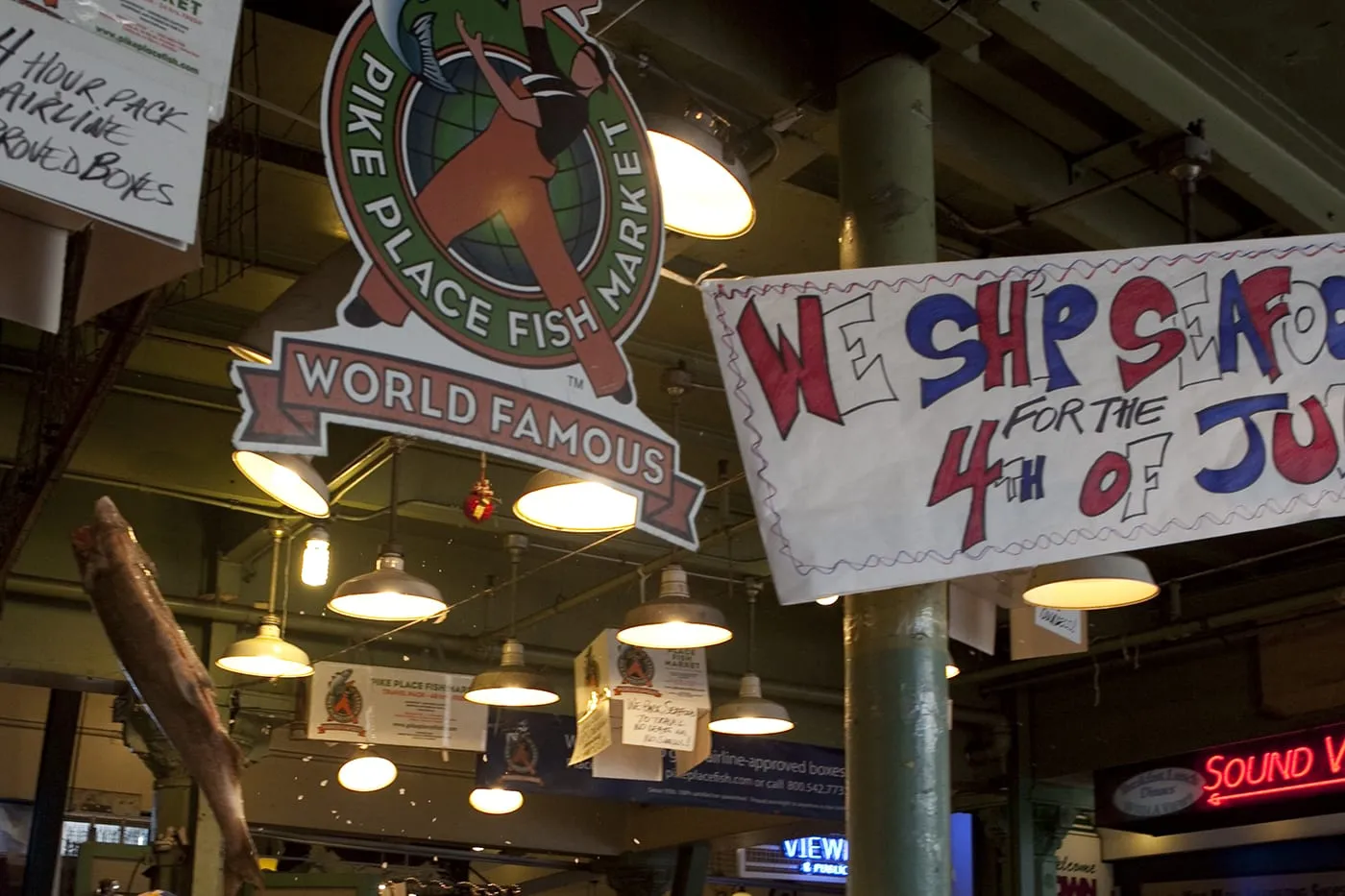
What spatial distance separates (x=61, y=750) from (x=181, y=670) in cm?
1033

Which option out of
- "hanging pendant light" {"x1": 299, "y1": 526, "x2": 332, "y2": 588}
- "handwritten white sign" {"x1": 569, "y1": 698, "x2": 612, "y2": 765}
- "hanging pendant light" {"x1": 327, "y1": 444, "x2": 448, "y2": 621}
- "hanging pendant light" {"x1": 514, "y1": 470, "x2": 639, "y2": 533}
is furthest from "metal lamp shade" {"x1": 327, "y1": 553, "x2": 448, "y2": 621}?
"handwritten white sign" {"x1": 569, "y1": 698, "x2": 612, "y2": 765}

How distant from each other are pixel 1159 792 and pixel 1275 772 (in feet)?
3.37

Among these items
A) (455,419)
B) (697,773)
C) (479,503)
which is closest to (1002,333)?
(455,419)

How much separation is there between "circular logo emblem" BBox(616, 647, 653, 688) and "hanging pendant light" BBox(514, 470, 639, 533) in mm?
4087

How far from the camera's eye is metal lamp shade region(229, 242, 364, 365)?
3.10m

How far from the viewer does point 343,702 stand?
384 inches

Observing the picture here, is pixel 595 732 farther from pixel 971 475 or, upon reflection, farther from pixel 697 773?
pixel 971 475

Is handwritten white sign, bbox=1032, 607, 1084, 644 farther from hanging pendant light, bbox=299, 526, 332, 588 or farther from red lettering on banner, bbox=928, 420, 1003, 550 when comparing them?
hanging pendant light, bbox=299, 526, 332, 588

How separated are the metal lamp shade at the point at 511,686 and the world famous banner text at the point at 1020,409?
212 inches

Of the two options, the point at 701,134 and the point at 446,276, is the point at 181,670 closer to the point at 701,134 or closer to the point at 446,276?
the point at 446,276

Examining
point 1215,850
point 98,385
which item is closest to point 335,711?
point 98,385

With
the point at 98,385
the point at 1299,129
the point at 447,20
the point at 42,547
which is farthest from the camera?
the point at 42,547

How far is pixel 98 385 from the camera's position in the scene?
5207 millimetres

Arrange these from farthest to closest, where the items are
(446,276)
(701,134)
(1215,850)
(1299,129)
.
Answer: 1. (1215,850)
2. (1299,129)
3. (701,134)
4. (446,276)
